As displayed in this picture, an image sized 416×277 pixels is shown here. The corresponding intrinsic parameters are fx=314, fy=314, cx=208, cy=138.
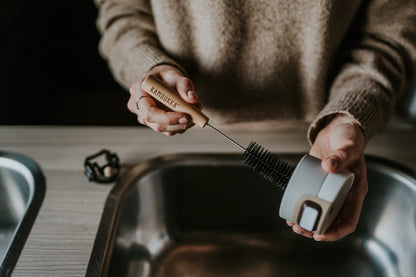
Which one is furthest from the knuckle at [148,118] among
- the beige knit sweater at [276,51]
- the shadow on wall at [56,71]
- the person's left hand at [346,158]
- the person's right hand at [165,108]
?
the shadow on wall at [56,71]

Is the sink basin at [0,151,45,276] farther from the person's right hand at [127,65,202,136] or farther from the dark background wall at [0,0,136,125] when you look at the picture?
the dark background wall at [0,0,136,125]

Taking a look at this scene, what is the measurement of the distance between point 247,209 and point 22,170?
0.52 meters

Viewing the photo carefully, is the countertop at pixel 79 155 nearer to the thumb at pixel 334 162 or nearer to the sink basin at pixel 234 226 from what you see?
the sink basin at pixel 234 226

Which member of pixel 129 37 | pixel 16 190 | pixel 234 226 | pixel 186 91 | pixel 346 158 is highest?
pixel 129 37

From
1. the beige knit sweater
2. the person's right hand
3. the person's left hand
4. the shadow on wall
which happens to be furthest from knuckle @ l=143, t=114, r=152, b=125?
the shadow on wall

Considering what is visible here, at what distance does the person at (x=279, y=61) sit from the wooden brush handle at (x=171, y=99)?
0.01 metres

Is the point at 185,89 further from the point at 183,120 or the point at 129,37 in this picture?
the point at 129,37

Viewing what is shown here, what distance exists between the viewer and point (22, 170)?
68cm

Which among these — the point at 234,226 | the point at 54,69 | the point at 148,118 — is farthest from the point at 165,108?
the point at 54,69

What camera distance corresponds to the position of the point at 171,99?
51cm

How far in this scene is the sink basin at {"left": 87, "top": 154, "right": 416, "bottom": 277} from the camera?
66cm

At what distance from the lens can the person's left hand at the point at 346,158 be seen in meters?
0.49

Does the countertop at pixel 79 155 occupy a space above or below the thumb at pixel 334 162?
below

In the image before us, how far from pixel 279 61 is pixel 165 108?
0.90ft
